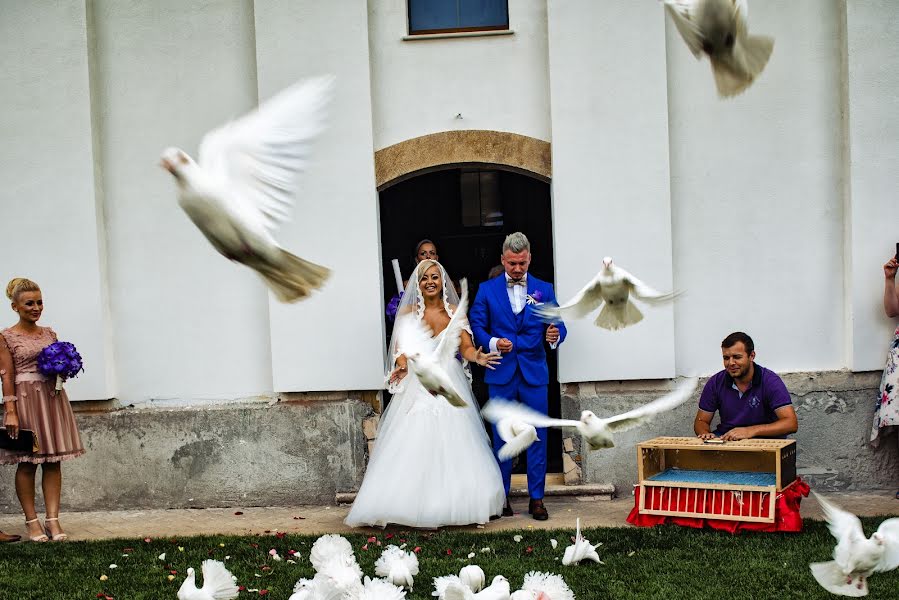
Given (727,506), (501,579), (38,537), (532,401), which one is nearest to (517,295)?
(532,401)

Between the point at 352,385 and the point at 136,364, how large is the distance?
5.61ft

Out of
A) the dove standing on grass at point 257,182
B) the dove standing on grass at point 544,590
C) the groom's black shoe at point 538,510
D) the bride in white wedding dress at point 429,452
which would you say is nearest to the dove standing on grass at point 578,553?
the bride in white wedding dress at point 429,452

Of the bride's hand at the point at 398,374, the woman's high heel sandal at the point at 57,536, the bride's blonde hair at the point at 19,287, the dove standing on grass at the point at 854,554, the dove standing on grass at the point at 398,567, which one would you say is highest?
the bride's blonde hair at the point at 19,287

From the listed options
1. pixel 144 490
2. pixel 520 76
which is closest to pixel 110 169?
A: pixel 144 490

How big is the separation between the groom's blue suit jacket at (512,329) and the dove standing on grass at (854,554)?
330cm

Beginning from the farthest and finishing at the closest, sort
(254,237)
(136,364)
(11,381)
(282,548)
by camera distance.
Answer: (136,364)
(11,381)
(282,548)
(254,237)

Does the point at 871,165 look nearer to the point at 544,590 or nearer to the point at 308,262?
the point at 544,590

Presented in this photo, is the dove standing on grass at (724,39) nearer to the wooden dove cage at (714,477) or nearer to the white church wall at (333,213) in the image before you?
the wooden dove cage at (714,477)

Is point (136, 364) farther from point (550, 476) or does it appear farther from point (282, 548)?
point (550, 476)

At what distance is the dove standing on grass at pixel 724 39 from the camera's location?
3.50 meters

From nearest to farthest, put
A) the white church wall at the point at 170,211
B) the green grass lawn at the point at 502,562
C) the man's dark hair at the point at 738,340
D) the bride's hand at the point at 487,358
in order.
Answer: the green grass lawn at the point at 502,562 < the bride's hand at the point at 487,358 < the man's dark hair at the point at 738,340 < the white church wall at the point at 170,211

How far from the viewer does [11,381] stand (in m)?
6.89

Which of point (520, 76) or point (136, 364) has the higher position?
point (520, 76)

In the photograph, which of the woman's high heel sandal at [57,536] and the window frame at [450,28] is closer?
the woman's high heel sandal at [57,536]
